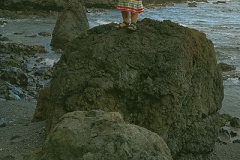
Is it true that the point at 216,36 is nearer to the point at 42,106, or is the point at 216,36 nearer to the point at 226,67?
the point at 226,67

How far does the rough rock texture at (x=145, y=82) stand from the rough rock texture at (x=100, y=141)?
1871mm

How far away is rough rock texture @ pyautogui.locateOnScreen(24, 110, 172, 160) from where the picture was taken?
A: 3.22m

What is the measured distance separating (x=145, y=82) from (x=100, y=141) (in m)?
2.43

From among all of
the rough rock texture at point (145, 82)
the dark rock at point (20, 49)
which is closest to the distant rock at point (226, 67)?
the dark rock at point (20, 49)

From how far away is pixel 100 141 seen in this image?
Answer: 334 cm

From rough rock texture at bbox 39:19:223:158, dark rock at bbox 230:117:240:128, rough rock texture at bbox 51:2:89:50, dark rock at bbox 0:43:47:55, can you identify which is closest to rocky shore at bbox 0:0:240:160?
rough rock texture at bbox 39:19:223:158

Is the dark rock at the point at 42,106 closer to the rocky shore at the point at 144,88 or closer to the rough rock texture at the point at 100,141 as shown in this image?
the rocky shore at the point at 144,88

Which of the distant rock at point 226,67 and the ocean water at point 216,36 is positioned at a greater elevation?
the distant rock at point 226,67

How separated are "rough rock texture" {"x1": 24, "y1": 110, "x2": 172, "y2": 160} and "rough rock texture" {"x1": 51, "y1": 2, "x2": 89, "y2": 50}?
15345 millimetres

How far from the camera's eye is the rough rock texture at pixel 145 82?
18.5ft

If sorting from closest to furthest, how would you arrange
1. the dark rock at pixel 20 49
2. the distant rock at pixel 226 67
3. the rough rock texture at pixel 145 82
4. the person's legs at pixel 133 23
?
the rough rock texture at pixel 145 82 → the person's legs at pixel 133 23 → the distant rock at pixel 226 67 → the dark rock at pixel 20 49

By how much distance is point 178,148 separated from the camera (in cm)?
593

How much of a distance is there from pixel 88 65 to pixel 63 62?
0.67 m

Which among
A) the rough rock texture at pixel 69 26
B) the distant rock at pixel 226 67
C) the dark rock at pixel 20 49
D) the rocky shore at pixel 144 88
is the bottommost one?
the distant rock at pixel 226 67
